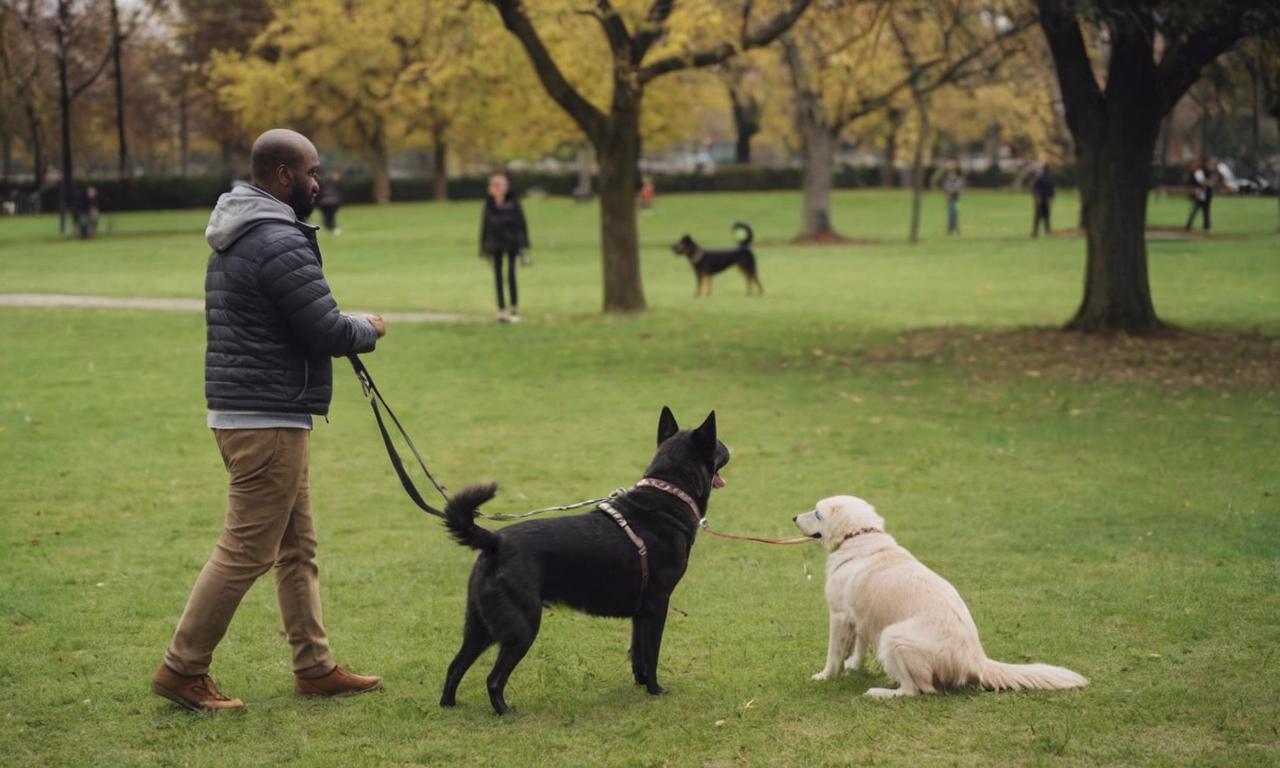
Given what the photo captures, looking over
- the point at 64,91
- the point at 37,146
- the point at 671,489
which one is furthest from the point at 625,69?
the point at 37,146

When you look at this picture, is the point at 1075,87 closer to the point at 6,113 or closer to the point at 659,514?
the point at 659,514

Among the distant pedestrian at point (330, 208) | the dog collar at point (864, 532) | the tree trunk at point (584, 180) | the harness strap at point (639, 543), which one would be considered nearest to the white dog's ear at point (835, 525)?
the dog collar at point (864, 532)

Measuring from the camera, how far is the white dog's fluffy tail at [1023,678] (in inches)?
225

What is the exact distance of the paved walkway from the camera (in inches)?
877

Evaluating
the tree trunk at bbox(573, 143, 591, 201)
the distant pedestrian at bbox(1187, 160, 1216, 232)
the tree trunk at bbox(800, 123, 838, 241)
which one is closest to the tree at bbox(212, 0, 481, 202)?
the tree trunk at bbox(573, 143, 591, 201)

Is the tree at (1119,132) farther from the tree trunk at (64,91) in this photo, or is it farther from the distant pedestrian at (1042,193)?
the tree trunk at (64,91)

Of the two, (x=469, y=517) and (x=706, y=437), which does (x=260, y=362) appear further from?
(x=706, y=437)

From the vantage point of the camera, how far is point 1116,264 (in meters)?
17.2

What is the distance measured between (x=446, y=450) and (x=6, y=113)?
47421mm

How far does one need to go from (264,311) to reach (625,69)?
1485 cm

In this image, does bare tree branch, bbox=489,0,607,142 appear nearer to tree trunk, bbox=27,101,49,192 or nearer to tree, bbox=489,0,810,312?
tree, bbox=489,0,810,312

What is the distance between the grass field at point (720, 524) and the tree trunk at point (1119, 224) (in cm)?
63

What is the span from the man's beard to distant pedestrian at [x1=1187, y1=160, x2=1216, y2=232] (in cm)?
3336

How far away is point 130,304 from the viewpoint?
973 inches
